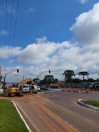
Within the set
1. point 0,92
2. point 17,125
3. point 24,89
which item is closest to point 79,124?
point 17,125

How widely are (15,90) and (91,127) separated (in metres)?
21.5

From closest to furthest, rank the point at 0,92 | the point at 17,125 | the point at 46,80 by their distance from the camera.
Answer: the point at 17,125, the point at 0,92, the point at 46,80

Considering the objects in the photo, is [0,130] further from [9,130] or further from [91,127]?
[91,127]

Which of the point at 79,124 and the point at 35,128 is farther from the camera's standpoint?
the point at 79,124

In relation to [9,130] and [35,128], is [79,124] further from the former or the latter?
[9,130]

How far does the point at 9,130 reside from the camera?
618 centimetres

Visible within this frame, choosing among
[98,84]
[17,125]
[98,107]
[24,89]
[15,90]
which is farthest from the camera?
[98,84]

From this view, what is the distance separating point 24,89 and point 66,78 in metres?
67.9

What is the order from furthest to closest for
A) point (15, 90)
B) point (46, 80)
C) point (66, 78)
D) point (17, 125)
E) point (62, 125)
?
point (46, 80), point (66, 78), point (15, 90), point (62, 125), point (17, 125)

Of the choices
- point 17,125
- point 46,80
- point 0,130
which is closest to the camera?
point 0,130

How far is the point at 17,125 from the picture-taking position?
22.8 ft

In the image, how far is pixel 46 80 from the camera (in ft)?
431

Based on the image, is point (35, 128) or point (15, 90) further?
point (15, 90)

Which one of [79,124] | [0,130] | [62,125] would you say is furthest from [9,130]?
[79,124]
